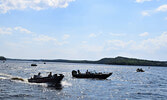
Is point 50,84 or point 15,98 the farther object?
point 50,84

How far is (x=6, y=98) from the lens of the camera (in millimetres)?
32188

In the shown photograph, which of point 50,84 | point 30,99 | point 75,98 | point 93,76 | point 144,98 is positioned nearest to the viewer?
point 30,99

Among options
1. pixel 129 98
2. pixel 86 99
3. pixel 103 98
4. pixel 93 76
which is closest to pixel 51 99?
pixel 86 99

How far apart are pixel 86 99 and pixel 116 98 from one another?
17.8 ft

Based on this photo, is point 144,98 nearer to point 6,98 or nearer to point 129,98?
point 129,98

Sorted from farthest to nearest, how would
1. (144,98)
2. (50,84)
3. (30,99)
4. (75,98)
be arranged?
1. (50,84)
2. (144,98)
3. (75,98)
4. (30,99)

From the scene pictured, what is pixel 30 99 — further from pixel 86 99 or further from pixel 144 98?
pixel 144 98

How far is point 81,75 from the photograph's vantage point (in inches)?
2894

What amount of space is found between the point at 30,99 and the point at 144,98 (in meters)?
19.4

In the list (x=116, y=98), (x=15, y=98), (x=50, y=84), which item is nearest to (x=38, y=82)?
(x=50, y=84)

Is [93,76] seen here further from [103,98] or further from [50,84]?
[103,98]

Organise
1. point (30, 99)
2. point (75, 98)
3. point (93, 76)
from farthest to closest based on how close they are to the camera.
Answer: point (93, 76)
point (75, 98)
point (30, 99)

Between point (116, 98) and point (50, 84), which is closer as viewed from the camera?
point (116, 98)

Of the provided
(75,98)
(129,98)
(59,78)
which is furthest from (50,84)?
(129,98)
